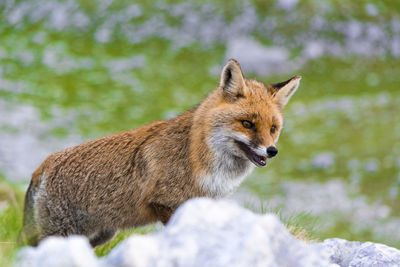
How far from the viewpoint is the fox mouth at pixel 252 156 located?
683 centimetres

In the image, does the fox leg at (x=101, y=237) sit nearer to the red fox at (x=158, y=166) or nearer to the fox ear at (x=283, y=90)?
the red fox at (x=158, y=166)

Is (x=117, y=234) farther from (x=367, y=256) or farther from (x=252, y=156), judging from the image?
(x=367, y=256)

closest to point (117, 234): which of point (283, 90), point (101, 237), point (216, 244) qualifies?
point (101, 237)

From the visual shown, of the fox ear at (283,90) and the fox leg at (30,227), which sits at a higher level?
the fox ear at (283,90)

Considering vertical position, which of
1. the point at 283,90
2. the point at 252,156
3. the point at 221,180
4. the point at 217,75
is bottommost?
the point at 217,75

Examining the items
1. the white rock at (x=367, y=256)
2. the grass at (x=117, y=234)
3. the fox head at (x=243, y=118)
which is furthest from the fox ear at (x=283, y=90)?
the white rock at (x=367, y=256)

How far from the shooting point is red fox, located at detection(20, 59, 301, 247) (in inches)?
274

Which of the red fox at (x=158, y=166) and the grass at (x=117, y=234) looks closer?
the red fox at (x=158, y=166)

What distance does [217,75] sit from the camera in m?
41.7

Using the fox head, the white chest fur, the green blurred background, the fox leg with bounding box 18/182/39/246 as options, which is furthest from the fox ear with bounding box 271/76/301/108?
the green blurred background

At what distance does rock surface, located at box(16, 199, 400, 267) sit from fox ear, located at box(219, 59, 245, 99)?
2.75 m

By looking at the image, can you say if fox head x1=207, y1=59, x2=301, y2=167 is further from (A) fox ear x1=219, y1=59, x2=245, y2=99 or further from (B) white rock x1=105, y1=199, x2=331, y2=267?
(B) white rock x1=105, y1=199, x2=331, y2=267

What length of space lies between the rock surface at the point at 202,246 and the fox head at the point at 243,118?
2.03 meters

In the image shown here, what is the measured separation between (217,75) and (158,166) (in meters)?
34.9
